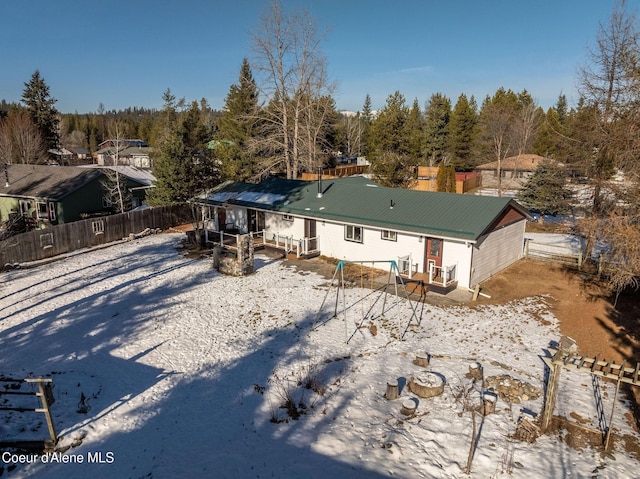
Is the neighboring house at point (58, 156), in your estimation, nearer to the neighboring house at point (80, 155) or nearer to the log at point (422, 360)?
the neighboring house at point (80, 155)

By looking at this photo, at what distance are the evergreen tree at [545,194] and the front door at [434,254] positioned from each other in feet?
57.3

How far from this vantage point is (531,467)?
827 cm

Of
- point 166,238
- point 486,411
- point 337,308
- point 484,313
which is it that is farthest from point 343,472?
point 166,238

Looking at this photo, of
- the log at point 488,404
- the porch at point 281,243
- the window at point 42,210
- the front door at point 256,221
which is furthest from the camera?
the window at point 42,210

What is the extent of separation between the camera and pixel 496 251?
19844 millimetres

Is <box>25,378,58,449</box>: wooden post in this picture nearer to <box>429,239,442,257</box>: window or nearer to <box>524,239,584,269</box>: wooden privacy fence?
<box>429,239,442,257</box>: window

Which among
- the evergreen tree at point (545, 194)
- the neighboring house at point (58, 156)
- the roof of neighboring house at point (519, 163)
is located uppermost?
the neighboring house at point (58, 156)

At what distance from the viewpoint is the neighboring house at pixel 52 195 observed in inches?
1256

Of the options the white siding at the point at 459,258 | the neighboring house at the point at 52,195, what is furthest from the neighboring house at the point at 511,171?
the neighboring house at the point at 52,195

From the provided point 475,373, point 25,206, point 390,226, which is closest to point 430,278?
point 390,226

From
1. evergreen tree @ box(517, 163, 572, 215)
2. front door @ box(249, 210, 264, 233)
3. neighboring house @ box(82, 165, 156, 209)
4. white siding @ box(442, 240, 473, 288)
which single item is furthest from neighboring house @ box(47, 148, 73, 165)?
evergreen tree @ box(517, 163, 572, 215)

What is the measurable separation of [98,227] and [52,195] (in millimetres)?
7751

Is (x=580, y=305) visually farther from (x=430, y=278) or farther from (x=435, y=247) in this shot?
(x=435, y=247)

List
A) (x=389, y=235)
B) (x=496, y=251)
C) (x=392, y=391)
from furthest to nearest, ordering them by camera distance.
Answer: (x=389, y=235) < (x=496, y=251) < (x=392, y=391)
